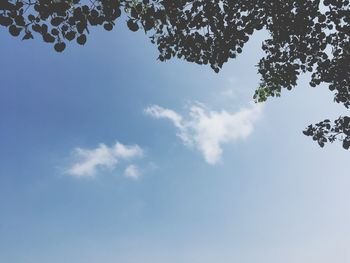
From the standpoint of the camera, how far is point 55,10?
433 inches

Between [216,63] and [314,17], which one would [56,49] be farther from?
[314,17]

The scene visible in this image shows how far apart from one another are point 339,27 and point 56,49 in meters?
11.6

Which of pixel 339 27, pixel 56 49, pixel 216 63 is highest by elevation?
pixel 339 27

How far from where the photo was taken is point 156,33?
54.0 feet

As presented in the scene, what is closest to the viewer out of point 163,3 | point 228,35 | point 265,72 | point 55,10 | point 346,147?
point 55,10

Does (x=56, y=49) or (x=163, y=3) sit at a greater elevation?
(x=163, y=3)

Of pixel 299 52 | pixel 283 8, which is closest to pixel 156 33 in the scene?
pixel 283 8

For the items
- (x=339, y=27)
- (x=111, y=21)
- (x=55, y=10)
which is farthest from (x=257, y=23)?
(x=55, y=10)

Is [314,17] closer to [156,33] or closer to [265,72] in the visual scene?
[265,72]

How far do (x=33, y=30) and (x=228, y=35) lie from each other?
24.5 ft

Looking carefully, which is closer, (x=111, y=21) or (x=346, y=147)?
(x=111, y=21)

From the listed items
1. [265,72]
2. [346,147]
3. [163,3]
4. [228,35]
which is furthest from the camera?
[265,72]

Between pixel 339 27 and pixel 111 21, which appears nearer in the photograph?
pixel 111 21

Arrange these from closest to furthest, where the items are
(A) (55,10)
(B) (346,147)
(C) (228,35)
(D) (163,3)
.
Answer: (A) (55,10) → (D) (163,3) → (C) (228,35) → (B) (346,147)
